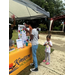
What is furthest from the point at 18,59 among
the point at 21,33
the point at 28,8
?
the point at 28,8

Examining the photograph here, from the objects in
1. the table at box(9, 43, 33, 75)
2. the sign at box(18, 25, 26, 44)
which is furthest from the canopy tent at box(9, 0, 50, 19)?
the table at box(9, 43, 33, 75)

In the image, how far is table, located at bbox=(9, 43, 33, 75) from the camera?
1796 mm

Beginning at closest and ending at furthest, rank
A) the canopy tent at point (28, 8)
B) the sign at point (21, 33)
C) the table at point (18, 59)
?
the table at point (18, 59), the canopy tent at point (28, 8), the sign at point (21, 33)

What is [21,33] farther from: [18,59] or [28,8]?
[28,8]

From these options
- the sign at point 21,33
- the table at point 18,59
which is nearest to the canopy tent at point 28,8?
the sign at point 21,33

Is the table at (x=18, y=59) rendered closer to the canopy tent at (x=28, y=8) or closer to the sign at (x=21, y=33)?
the sign at (x=21, y=33)

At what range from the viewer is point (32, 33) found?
198cm

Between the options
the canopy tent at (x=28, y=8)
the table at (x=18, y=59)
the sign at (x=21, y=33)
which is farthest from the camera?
the sign at (x=21, y=33)

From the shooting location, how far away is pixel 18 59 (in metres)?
1.98

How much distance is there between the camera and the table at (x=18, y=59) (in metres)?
1.80
